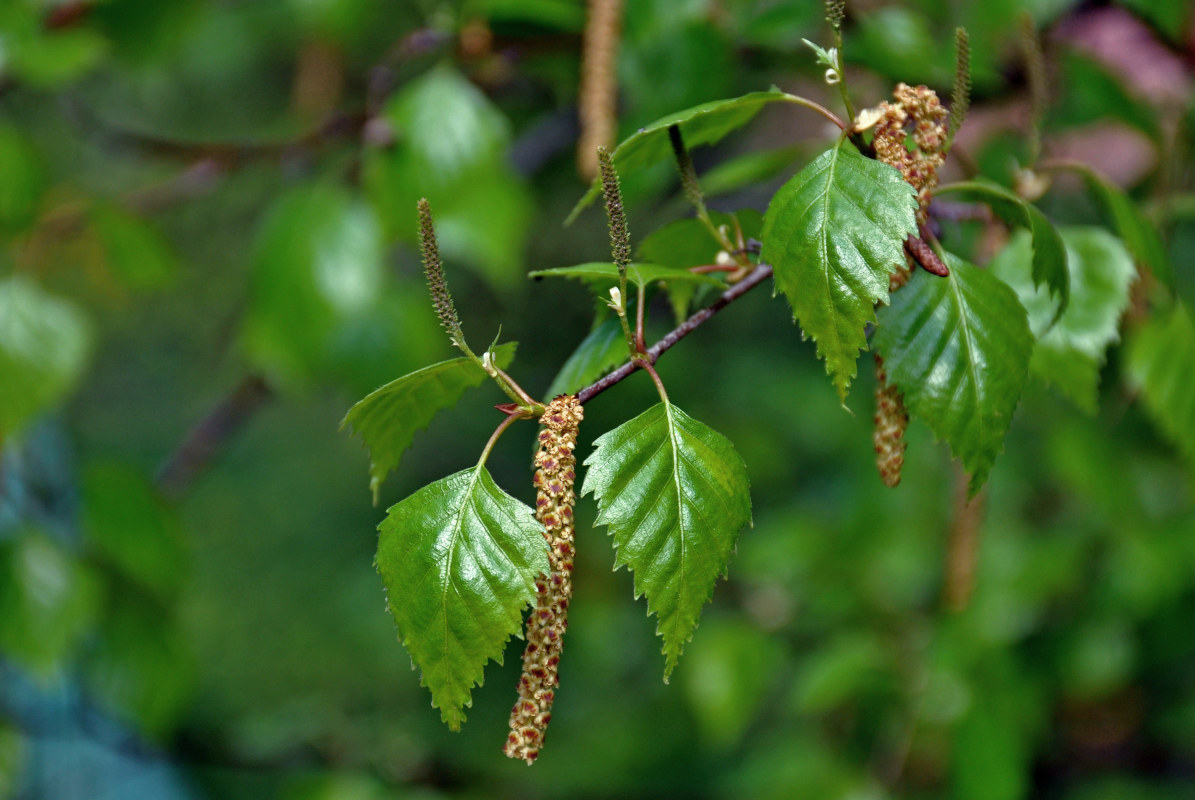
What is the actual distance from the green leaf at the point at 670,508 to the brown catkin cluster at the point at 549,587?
0.04 ft

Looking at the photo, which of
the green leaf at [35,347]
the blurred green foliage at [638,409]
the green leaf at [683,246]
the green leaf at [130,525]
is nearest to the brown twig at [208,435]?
the blurred green foliage at [638,409]

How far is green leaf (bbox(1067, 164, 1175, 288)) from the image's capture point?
21.5 inches

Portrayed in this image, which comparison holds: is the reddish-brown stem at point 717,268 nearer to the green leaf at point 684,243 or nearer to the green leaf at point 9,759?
the green leaf at point 684,243

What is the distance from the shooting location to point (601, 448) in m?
0.38

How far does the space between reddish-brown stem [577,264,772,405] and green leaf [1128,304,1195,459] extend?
39 centimetres

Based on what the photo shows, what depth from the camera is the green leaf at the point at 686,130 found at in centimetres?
41

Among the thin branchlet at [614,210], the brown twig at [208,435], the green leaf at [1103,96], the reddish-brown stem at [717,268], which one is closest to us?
the thin branchlet at [614,210]

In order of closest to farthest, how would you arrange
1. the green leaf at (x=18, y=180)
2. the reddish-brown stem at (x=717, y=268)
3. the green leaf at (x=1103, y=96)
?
the reddish-brown stem at (x=717, y=268)
the green leaf at (x=1103, y=96)
the green leaf at (x=18, y=180)

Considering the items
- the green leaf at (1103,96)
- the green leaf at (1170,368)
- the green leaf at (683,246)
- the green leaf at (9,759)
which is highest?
the green leaf at (683,246)

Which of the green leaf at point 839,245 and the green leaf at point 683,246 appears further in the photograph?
the green leaf at point 683,246

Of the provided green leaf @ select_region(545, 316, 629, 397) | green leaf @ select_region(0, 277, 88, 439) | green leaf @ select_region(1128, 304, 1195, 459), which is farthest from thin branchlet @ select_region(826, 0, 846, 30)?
green leaf @ select_region(0, 277, 88, 439)

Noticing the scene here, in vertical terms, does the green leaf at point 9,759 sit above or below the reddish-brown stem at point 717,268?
below

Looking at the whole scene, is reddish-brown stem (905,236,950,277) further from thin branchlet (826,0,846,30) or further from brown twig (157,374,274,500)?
brown twig (157,374,274,500)

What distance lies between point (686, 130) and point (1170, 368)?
43 cm
